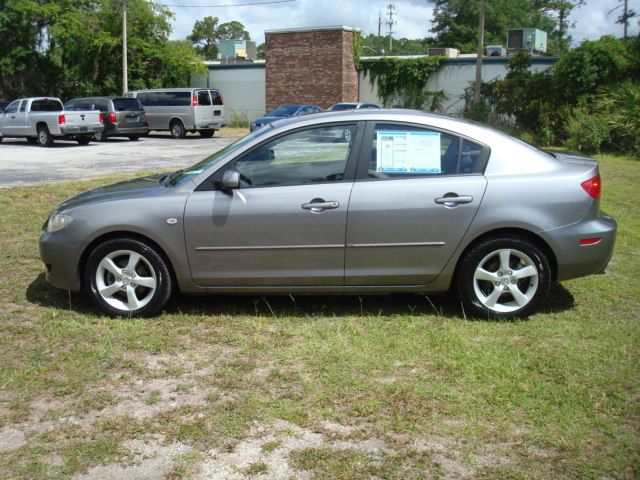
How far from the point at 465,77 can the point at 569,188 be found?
1269 inches

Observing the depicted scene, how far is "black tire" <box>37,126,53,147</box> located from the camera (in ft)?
79.0

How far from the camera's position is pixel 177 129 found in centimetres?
3030

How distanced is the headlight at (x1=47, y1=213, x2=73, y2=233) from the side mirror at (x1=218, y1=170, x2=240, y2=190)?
131 centimetres

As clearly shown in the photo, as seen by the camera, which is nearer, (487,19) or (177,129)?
(177,129)

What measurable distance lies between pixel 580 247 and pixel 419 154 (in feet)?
4.71

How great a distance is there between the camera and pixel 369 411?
157 inches

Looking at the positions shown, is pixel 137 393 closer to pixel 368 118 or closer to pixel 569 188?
pixel 368 118

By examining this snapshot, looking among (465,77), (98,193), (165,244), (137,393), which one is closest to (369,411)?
(137,393)

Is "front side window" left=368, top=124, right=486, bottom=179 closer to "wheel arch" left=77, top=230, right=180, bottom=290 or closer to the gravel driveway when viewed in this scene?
"wheel arch" left=77, top=230, right=180, bottom=290

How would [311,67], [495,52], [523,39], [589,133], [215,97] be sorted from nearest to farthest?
[589,133] → [215,97] → [495,52] → [311,67] → [523,39]

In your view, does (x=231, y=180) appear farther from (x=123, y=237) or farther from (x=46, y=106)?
(x=46, y=106)

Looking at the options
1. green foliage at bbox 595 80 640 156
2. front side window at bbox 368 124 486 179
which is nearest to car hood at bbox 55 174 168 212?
front side window at bbox 368 124 486 179

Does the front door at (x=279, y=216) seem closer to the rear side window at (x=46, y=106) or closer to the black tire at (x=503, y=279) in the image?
the black tire at (x=503, y=279)

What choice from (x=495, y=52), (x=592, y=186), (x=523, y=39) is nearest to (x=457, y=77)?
(x=495, y=52)
